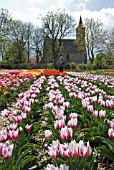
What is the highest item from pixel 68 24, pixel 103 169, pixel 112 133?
pixel 68 24

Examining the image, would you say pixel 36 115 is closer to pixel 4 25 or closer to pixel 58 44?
pixel 4 25

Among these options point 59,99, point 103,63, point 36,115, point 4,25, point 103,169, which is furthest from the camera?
point 103,63

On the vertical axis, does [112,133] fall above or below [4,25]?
below

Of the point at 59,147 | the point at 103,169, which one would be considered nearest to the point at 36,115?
the point at 103,169

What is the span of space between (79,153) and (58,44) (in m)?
58.4

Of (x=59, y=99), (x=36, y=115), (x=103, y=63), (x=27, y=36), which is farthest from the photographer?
(x=27, y=36)

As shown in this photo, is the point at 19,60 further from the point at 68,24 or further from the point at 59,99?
the point at 59,99

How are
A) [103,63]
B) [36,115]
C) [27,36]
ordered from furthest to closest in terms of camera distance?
[27,36]
[103,63]
[36,115]

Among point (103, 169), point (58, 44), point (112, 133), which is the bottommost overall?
point (103, 169)

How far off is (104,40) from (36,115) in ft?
162

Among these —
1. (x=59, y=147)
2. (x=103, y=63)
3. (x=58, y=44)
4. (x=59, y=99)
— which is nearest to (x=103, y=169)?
(x=59, y=147)

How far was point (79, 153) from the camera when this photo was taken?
1.93 metres

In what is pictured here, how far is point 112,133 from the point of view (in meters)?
2.55

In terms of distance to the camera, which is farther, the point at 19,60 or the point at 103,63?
the point at 19,60
